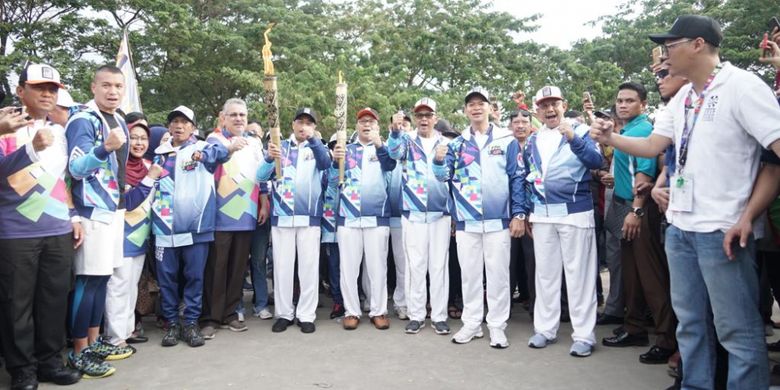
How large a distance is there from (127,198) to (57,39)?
11.5 metres

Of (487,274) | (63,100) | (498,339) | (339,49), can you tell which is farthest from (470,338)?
(339,49)

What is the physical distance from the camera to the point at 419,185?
5711 millimetres

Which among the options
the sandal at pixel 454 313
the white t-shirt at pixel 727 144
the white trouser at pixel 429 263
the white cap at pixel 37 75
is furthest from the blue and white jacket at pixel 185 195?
the white t-shirt at pixel 727 144

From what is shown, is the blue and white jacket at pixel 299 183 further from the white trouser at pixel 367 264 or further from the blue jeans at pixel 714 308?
the blue jeans at pixel 714 308

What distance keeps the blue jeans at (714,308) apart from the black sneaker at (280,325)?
3.65 m

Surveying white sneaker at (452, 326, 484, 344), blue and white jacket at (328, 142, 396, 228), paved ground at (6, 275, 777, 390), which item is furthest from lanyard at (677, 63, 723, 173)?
blue and white jacket at (328, 142, 396, 228)

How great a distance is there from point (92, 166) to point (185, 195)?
127 centimetres

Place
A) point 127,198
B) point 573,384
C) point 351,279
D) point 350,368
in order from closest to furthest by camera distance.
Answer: point 573,384, point 350,368, point 127,198, point 351,279

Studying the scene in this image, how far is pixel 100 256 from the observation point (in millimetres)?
4488

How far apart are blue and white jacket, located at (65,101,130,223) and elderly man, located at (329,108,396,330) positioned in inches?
81.4

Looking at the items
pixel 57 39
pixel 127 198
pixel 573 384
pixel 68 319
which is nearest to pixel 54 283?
pixel 68 319

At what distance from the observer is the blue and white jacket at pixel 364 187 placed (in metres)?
5.88

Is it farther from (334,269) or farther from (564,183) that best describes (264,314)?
(564,183)

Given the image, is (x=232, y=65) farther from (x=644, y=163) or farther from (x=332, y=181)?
(x=644, y=163)
